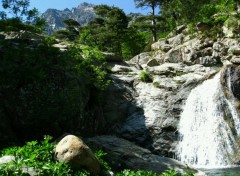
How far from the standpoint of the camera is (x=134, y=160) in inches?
639

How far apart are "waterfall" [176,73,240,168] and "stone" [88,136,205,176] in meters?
4.07

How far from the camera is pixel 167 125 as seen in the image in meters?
22.2

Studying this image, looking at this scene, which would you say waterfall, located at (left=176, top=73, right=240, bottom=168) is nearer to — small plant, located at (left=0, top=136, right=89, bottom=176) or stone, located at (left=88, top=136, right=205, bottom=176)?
stone, located at (left=88, top=136, right=205, bottom=176)

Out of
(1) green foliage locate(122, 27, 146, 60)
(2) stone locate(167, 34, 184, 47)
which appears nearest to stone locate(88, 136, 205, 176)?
(2) stone locate(167, 34, 184, 47)

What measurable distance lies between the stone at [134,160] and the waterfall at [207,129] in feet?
13.4

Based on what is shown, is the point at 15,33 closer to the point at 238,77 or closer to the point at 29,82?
the point at 29,82

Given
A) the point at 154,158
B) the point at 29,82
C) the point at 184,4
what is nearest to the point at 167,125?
the point at 154,158

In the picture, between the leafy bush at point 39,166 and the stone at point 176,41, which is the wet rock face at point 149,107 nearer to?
the leafy bush at point 39,166

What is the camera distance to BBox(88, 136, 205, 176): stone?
15422 millimetres

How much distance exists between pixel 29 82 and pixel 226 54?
881 inches

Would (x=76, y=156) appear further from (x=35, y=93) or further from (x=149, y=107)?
(x=149, y=107)

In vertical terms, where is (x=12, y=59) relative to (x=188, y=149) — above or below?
above

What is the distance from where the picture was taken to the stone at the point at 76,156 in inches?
387

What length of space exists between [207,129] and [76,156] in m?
13.6
